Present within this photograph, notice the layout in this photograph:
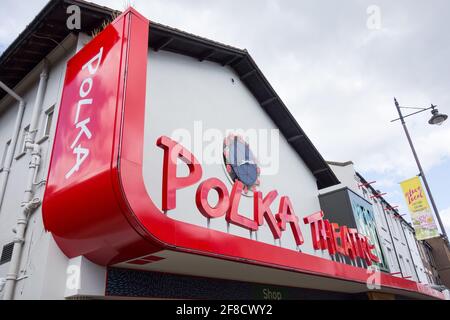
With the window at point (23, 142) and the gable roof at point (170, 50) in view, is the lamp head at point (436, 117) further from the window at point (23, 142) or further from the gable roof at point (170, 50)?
the window at point (23, 142)

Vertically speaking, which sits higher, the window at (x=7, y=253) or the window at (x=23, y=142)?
the window at (x=23, y=142)

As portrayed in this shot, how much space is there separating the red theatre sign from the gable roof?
1456 mm

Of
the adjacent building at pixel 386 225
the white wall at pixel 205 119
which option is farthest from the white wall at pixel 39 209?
the adjacent building at pixel 386 225

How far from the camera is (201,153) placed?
32.6ft

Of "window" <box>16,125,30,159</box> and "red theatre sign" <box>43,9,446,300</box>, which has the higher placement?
"window" <box>16,125,30,159</box>

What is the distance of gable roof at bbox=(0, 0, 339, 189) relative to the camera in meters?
8.01

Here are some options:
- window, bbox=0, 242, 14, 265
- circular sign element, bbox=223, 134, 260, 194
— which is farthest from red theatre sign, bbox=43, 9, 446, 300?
circular sign element, bbox=223, 134, 260, 194

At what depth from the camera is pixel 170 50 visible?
10.5 meters

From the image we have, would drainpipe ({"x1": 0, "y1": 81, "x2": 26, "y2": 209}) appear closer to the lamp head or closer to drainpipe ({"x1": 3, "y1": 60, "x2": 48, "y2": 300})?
drainpipe ({"x1": 3, "y1": 60, "x2": 48, "y2": 300})

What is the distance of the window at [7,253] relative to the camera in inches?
285

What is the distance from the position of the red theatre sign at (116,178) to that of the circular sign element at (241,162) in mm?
3247
